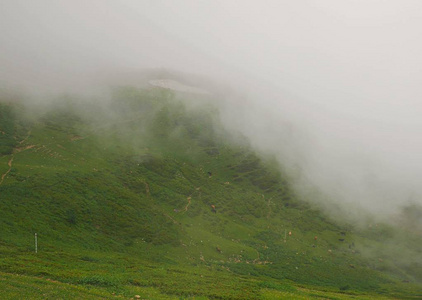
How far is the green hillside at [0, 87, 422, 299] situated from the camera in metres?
38.5

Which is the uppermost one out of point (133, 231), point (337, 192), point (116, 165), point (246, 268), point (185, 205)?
point (337, 192)

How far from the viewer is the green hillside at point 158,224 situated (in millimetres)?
38531

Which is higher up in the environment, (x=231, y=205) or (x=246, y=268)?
(x=231, y=205)

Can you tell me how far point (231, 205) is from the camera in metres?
114

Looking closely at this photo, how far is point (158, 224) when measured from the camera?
78.8 metres

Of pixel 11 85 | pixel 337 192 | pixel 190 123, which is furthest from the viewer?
pixel 190 123

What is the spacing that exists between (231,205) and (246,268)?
44606 mm

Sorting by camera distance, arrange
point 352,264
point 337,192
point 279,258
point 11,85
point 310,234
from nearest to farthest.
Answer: point 279,258
point 352,264
point 310,234
point 11,85
point 337,192

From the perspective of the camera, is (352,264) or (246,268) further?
(352,264)

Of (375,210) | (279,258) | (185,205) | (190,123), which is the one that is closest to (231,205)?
(185,205)

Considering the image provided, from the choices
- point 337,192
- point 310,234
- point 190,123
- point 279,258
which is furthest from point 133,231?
point 337,192

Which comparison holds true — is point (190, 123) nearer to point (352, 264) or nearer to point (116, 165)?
point (116, 165)

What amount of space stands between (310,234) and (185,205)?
55.0 metres

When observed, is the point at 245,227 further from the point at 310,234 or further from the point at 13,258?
the point at 13,258
